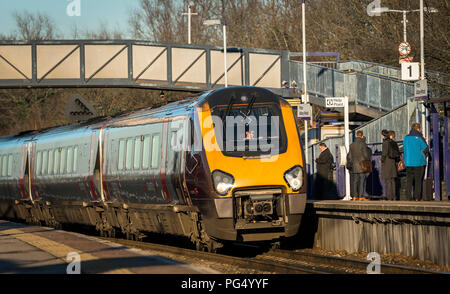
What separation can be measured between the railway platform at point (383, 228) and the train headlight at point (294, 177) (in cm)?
138

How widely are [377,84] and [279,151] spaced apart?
23121 millimetres

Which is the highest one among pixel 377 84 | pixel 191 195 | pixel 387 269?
pixel 377 84

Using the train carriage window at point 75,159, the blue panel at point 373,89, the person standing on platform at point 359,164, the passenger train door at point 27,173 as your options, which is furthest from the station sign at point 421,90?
the blue panel at point 373,89

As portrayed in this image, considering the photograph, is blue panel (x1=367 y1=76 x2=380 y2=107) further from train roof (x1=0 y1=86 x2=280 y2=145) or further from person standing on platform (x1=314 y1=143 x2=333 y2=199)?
train roof (x1=0 y1=86 x2=280 y2=145)

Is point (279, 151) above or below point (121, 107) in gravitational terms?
below

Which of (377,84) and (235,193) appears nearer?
(235,193)

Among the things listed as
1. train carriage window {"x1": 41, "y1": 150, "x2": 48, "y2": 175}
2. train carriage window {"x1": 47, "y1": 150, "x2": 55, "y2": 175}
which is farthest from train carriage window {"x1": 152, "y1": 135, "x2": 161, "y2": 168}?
train carriage window {"x1": 41, "y1": 150, "x2": 48, "y2": 175}

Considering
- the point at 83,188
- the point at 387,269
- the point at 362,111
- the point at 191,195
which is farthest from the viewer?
the point at 362,111

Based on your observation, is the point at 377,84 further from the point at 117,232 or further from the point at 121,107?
the point at 121,107

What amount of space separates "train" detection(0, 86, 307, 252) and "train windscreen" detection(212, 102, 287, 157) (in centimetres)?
2

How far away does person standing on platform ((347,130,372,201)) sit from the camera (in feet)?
75.1
